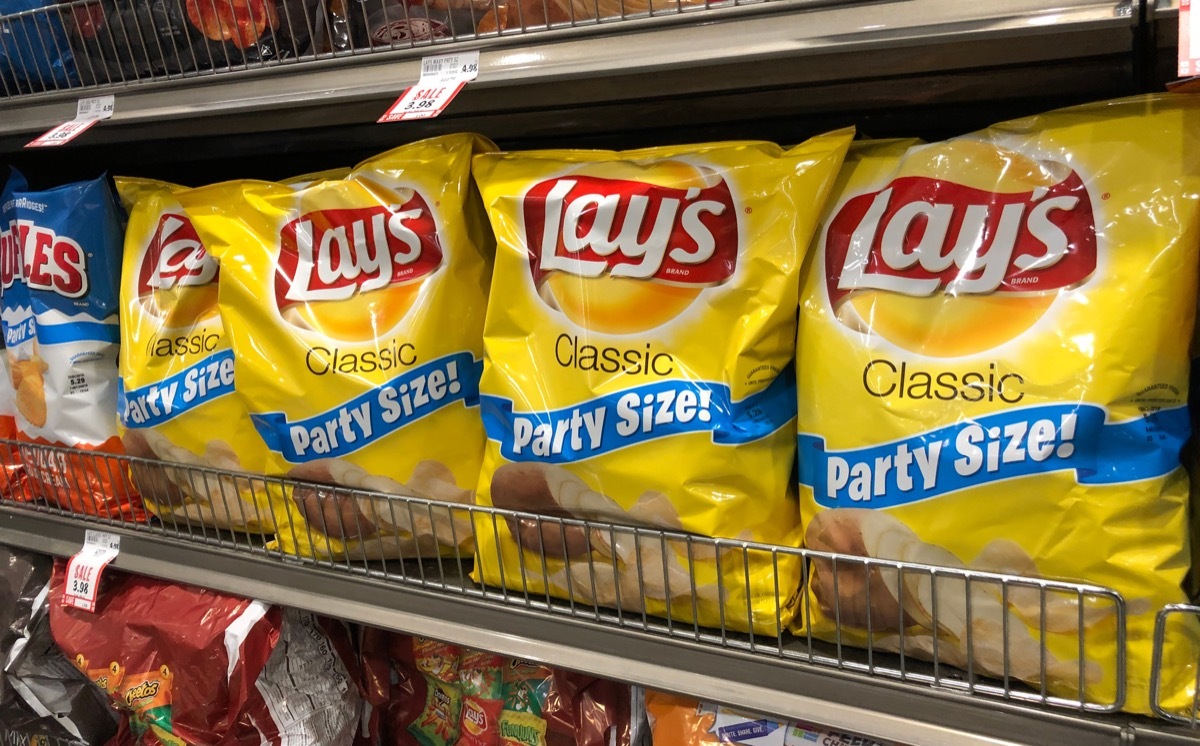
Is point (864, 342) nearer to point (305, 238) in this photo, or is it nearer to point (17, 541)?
point (305, 238)

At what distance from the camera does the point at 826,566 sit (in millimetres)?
781

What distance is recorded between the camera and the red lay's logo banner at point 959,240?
27.2 inches

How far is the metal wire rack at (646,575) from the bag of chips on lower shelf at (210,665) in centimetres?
10

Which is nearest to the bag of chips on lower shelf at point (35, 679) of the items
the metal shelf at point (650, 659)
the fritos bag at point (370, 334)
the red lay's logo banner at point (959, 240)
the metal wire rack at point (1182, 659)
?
the metal shelf at point (650, 659)

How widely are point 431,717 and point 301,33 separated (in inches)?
37.5

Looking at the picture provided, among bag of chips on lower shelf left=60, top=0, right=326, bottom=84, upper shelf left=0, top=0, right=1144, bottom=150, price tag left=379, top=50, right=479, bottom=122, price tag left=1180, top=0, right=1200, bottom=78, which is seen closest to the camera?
price tag left=1180, top=0, right=1200, bottom=78

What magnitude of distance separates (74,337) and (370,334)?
1.84 ft

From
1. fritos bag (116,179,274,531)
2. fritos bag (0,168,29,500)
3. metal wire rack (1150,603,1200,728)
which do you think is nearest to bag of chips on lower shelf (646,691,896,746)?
metal wire rack (1150,603,1200,728)

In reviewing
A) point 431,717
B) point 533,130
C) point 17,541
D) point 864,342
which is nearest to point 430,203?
point 533,130

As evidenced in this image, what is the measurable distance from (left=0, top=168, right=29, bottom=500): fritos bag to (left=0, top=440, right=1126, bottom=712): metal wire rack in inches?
4.9

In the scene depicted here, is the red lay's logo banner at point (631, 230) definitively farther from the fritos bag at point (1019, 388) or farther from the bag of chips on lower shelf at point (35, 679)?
the bag of chips on lower shelf at point (35, 679)

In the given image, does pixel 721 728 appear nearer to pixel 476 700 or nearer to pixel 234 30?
pixel 476 700

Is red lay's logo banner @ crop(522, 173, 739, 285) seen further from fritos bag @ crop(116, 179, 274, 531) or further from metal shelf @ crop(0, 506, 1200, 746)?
Result: fritos bag @ crop(116, 179, 274, 531)

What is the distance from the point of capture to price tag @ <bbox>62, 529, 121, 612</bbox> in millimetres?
1192
